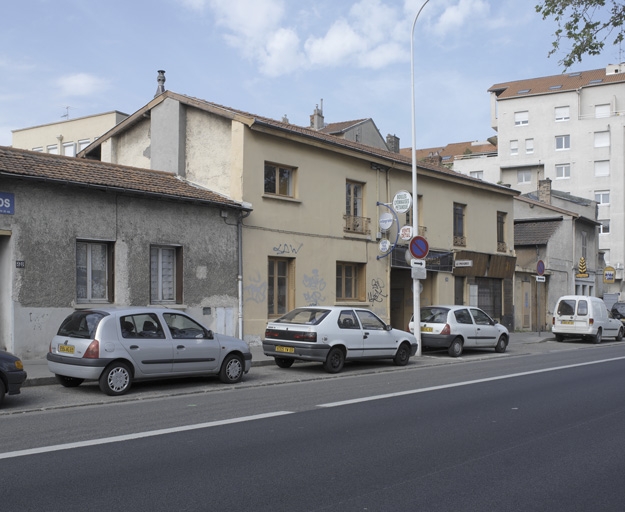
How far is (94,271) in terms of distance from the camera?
1579 cm

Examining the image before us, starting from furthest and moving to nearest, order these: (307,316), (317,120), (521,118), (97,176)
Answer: (521,118), (317,120), (97,176), (307,316)

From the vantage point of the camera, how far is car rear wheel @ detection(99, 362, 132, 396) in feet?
35.5

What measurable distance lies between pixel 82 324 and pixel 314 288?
413 inches

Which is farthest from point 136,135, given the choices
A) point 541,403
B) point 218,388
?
point 541,403

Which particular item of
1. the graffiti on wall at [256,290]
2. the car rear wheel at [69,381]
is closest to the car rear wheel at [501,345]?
the graffiti on wall at [256,290]

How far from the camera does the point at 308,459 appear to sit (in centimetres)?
682

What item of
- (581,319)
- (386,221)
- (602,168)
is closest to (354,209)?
(386,221)

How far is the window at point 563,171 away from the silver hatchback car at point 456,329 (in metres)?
49.1

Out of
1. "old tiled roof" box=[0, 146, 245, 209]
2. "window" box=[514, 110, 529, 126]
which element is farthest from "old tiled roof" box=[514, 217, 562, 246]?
"window" box=[514, 110, 529, 126]

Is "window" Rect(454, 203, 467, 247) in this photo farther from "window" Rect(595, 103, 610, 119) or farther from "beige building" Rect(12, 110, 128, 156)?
"window" Rect(595, 103, 610, 119)

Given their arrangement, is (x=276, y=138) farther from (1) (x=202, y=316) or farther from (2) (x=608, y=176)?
(2) (x=608, y=176)

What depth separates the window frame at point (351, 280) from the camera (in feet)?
73.4

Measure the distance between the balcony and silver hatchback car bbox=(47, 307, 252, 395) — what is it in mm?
10505

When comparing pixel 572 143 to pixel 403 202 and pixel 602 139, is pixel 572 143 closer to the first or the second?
pixel 602 139
